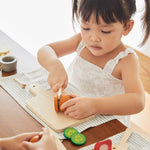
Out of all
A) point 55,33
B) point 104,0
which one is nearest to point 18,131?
point 104,0

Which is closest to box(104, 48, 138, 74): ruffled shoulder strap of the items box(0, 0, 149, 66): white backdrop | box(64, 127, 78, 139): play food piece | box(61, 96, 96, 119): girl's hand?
box(61, 96, 96, 119): girl's hand

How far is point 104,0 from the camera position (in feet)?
2.84

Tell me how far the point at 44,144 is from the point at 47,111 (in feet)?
0.66

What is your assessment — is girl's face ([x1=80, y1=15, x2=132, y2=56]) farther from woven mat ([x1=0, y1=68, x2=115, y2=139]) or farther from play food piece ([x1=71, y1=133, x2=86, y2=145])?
play food piece ([x1=71, y1=133, x2=86, y2=145])

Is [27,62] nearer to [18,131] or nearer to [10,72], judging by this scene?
[10,72]

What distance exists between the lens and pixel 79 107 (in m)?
0.79

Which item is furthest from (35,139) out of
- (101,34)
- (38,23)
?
(38,23)

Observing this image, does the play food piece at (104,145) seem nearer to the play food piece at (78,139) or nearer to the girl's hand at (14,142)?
the play food piece at (78,139)

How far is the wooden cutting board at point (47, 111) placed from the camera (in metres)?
0.75

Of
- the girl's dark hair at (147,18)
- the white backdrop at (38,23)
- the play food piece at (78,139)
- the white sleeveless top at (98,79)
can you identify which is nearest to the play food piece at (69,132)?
the play food piece at (78,139)

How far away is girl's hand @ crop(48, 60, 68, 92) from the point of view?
0.91 metres

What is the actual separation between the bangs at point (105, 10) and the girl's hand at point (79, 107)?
0.92ft

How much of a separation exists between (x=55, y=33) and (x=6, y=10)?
930 mm

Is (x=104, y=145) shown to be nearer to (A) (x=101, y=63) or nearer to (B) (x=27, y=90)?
(B) (x=27, y=90)
